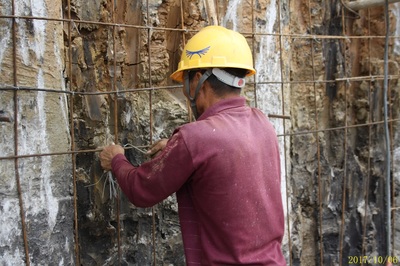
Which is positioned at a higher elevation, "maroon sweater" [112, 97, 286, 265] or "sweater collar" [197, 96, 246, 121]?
"sweater collar" [197, 96, 246, 121]

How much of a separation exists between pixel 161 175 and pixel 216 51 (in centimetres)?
59

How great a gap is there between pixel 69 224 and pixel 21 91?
0.71 m

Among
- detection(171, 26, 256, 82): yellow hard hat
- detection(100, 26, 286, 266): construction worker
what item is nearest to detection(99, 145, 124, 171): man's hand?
detection(100, 26, 286, 266): construction worker

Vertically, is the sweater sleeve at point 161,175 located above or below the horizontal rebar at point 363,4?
below

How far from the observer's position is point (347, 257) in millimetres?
3811

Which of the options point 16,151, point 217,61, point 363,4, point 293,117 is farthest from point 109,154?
point 363,4

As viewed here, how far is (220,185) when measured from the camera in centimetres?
189

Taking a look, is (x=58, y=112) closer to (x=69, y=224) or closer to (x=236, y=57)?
(x=69, y=224)

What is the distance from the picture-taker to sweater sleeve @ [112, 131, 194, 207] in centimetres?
185

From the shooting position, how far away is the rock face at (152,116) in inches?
83.0

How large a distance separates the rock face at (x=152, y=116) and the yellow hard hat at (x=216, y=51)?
504 millimetres
